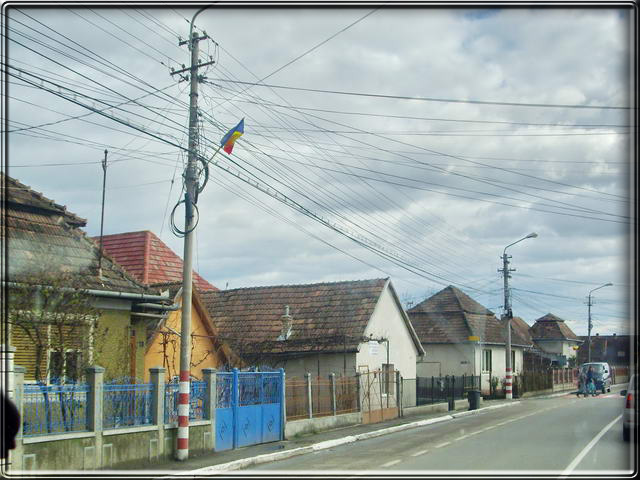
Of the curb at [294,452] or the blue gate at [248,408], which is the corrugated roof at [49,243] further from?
the curb at [294,452]

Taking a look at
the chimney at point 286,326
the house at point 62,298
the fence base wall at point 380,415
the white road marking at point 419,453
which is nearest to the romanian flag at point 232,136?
the house at point 62,298

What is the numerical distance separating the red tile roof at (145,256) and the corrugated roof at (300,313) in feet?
8.40

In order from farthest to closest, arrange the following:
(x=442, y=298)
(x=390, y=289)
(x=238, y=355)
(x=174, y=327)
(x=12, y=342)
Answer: (x=442, y=298) → (x=390, y=289) → (x=238, y=355) → (x=174, y=327) → (x=12, y=342)

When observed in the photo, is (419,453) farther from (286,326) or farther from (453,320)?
(453,320)

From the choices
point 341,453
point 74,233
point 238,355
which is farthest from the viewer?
point 238,355

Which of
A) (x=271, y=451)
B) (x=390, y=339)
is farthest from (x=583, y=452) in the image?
(x=390, y=339)

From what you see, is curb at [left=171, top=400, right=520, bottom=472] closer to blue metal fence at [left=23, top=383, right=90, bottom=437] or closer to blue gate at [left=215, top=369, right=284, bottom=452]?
blue gate at [left=215, top=369, right=284, bottom=452]

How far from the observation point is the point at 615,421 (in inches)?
930

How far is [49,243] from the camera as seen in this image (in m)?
17.3

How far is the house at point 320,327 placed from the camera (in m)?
28.5

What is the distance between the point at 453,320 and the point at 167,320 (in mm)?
29178

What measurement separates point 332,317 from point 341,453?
42.6 feet

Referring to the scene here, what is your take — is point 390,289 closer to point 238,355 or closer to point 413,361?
point 413,361

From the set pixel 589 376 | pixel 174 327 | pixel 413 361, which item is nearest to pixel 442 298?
pixel 589 376
